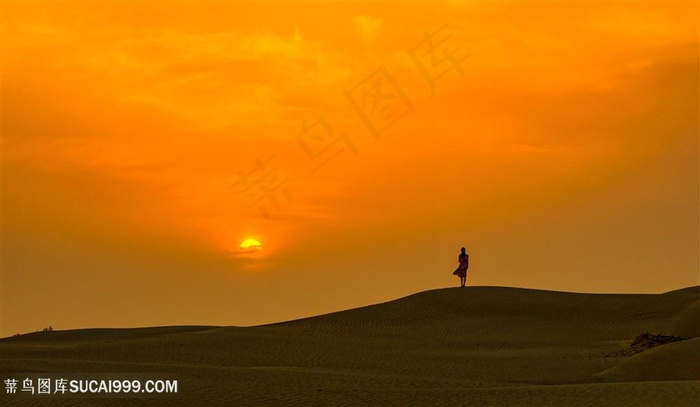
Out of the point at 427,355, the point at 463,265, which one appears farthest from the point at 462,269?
the point at 427,355

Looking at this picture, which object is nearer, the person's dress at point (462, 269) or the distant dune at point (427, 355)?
the distant dune at point (427, 355)

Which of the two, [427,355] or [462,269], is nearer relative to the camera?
[427,355]

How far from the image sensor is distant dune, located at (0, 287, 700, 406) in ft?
76.1

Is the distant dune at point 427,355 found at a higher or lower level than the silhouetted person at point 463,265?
lower

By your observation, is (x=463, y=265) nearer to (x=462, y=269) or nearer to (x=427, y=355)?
(x=462, y=269)

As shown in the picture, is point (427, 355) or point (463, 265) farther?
point (463, 265)

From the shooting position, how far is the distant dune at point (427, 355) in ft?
76.1

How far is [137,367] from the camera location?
28766 mm

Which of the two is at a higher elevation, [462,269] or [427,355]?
[462,269]

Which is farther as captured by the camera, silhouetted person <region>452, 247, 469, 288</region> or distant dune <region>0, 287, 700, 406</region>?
silhouetted person <region>452, 247, 469, 288</region>

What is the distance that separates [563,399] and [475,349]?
1715 cm

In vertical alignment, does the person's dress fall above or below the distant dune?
above

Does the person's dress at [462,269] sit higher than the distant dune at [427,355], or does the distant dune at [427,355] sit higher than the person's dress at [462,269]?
the person's dress at [462,269]

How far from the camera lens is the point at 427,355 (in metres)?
36.1
